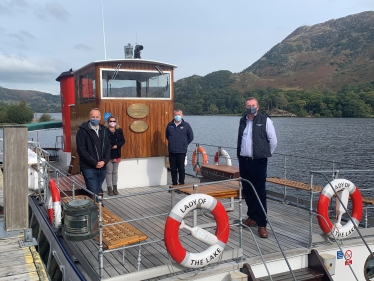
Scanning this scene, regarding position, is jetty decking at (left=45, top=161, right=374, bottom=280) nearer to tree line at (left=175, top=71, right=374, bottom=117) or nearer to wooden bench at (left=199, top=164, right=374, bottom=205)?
wooden bench at (left=199, top=164, right=374, bottom=205)

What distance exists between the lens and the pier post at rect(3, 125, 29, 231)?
18.4 feet

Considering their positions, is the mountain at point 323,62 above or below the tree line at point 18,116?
above

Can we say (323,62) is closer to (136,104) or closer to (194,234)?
(136,104)

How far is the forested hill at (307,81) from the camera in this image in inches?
3105

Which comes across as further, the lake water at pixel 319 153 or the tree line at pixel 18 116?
the tree line at pixel 18 116

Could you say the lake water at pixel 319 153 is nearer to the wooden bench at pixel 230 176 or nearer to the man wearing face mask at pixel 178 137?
the wooden bench at pixel 230 176

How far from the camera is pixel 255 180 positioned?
17.7 ft

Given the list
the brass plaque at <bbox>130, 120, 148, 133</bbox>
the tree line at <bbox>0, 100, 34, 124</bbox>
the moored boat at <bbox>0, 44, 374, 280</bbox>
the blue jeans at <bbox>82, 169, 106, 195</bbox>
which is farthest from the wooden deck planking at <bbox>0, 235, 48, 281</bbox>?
the tree line at <bbox>0, 100, 34, 124</bbox>

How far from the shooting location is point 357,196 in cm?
535

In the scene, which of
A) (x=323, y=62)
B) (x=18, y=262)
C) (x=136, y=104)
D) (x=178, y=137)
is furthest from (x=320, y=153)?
(x=323, y=62)

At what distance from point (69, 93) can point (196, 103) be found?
7483 cm

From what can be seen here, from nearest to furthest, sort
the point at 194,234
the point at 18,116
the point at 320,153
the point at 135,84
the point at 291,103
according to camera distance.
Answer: the point at 194,234 < the point at 135,84 < the point at 320,153 < the point at 18,116 < the point at 291,103

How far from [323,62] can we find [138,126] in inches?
6399

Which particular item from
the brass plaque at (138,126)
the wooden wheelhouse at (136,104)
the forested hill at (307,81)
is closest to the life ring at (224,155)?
the wooden wheelhouse at (136,104)
